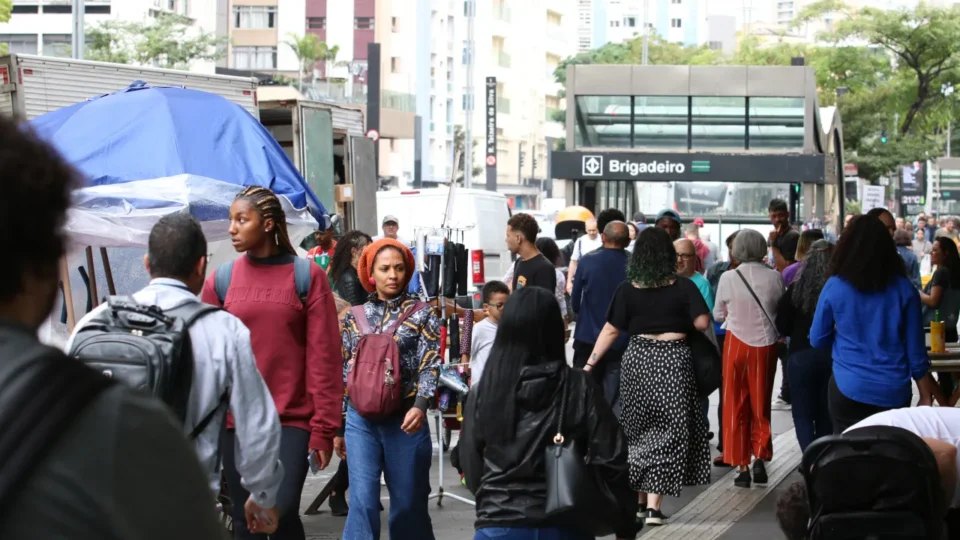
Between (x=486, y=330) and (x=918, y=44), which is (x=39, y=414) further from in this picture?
(x=918, y=44)

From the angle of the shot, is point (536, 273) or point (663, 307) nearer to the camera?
point (663, 307)

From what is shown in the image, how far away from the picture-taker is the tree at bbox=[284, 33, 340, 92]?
261 feet

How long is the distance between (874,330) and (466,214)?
14468 mm

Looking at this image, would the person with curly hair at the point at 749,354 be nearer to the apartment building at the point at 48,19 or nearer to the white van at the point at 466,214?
the white van at the point at 466,214

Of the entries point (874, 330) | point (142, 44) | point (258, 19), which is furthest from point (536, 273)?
point (258, 19)

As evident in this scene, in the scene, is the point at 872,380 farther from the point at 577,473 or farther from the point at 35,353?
the point at 35,353

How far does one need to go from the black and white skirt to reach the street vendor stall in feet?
8.80

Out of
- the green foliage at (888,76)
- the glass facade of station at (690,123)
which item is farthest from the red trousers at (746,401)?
the green foliage at (888,76)

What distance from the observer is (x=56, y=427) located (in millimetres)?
1692

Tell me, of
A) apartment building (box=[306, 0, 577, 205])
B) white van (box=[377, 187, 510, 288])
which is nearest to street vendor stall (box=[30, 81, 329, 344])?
white van (box=[377, 187, 510, 288])

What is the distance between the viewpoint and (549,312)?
204 inches

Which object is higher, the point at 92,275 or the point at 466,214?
the point at 466,214

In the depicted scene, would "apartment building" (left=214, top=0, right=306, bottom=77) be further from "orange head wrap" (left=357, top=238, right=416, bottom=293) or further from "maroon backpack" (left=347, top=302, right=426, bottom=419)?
"maroon backpack" (left=347, top=302, right=426, bottom=419)

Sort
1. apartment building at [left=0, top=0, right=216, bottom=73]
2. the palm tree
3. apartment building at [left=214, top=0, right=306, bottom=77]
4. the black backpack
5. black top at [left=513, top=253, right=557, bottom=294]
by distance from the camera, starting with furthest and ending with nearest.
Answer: apartment building at [left=214, top=0, right=306, bottom=77], the palm tree, apartment building at [left=0, top=0, right=216, bottom=73], black top at [left=513, top=253, right=557, bottom=294], the black backpack
